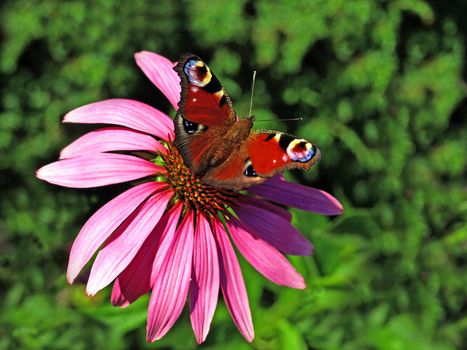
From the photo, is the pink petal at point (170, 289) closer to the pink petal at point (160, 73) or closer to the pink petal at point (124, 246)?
the pink petal at point (124, 246)

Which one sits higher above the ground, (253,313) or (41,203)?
(41,203)

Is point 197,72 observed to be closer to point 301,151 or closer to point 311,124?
point 301,151

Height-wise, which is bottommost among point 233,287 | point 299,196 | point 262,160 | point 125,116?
point 233,287

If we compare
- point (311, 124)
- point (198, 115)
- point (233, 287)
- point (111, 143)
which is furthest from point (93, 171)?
point (311, 124)

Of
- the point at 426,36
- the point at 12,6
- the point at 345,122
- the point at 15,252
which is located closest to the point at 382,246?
the point at 345,122

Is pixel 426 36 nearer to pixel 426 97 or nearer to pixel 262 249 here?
pixel 426 97
